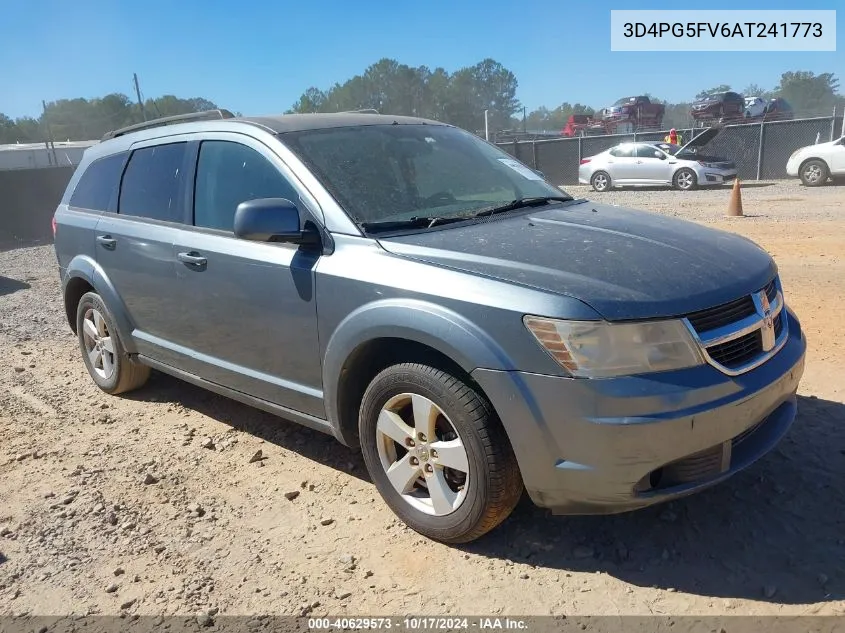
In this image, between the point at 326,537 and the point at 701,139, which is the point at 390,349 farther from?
the point at 701,139

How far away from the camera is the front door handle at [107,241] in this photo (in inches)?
179

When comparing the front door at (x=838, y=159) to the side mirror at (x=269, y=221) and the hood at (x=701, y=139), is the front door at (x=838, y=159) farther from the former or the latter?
the side mirror at (x=269, y=221)

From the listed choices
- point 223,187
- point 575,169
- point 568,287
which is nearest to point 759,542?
A: point 568,287

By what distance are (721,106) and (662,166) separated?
1176 centimetres

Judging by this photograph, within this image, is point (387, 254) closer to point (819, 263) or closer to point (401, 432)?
point (401, 432)

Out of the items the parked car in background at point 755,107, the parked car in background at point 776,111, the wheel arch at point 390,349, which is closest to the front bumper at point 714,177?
the parked car in background at point 755,107

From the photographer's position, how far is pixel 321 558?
9.94 feet

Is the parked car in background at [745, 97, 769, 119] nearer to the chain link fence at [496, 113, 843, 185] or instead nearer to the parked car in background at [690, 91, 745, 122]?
the parked car in background at [690, 91, 745, 122]

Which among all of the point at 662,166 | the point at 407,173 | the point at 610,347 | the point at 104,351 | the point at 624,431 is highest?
the point at 407,173

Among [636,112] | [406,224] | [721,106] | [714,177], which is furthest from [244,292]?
[636,112]

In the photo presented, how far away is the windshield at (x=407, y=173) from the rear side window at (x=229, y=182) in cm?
19

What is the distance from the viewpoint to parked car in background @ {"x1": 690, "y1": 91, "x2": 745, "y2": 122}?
29344 mm

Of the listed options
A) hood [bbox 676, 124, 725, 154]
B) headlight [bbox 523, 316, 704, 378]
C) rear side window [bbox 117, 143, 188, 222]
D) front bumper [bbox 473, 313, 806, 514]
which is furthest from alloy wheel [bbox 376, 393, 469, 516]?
hood [bbox 676, 124, 725, 154]

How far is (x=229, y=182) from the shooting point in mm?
3801
